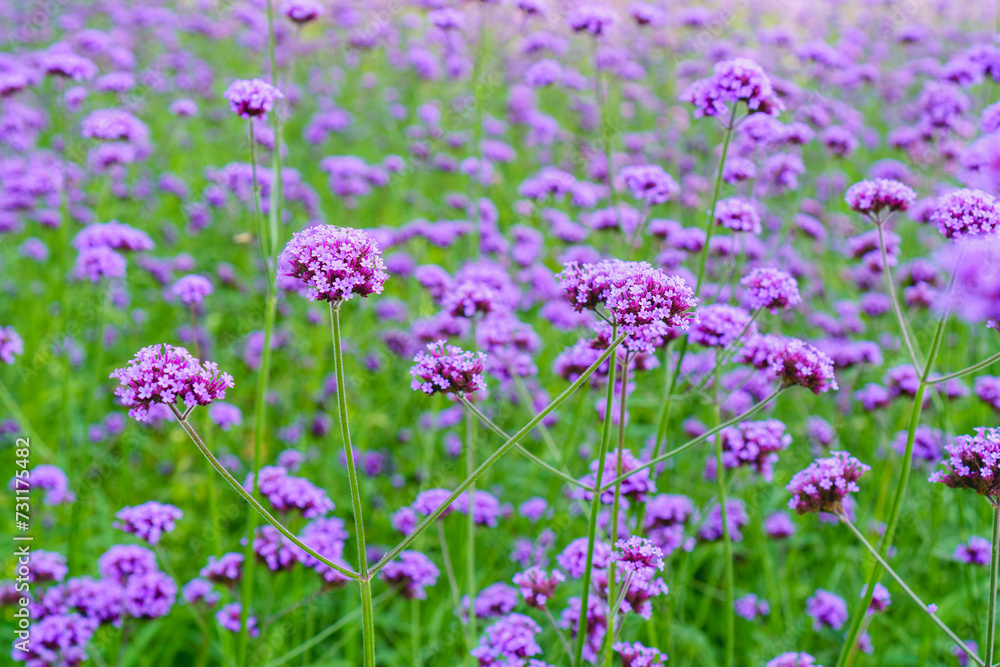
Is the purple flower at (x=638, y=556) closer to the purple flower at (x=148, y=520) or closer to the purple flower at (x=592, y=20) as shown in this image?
the purple flower at (x=148, y=520)

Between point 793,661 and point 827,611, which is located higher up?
point 793,661

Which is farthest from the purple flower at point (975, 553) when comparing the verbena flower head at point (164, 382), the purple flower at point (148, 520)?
the purple flower at point (148, 520)

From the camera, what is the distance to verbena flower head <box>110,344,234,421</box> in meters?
1.73

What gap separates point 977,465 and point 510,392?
108 inches

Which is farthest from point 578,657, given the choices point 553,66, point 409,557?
point 553,66

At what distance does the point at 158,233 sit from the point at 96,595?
15.6ft

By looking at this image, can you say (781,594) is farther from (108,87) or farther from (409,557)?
(108,87)

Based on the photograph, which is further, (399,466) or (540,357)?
(540,357)

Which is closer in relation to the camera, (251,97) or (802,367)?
(802,367)

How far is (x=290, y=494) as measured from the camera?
9.46 feet

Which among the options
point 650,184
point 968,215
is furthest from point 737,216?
point 968,215

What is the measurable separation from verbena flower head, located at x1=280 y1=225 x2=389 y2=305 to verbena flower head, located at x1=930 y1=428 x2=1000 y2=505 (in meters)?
1.55

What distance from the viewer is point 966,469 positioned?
2035 mm

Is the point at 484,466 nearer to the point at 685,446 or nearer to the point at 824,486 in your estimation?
the point at 685,446
